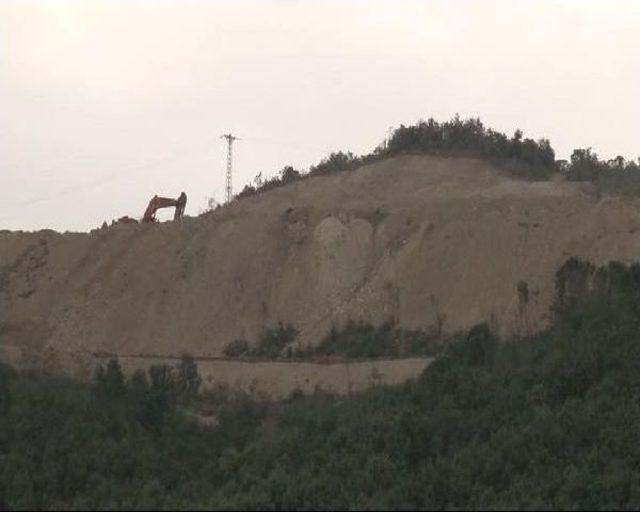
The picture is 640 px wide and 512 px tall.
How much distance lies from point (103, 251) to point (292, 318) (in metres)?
A: 8.88

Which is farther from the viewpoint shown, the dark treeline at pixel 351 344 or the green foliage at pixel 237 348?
the green foliage at pixel 237 348

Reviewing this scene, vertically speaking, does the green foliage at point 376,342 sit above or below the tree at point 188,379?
above

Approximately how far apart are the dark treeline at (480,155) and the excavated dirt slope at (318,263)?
1.04 metres

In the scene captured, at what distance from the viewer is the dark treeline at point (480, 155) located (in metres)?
47.0

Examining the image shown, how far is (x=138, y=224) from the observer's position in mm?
48938

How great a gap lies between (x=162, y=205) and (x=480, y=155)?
36.1ft

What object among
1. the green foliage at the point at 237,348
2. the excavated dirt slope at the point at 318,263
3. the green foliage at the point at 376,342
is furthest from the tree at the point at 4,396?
the green foliage at the point at 376,342

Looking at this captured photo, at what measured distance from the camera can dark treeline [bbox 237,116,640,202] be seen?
4703 centimetres

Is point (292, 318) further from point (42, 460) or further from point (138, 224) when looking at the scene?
point (42, 460)

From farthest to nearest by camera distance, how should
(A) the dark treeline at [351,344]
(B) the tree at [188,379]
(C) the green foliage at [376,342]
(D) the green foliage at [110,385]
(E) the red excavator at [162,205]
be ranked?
(E) the red excavator at [162,205], (A) the dark treeline at [351,344], (C) the green foliage at [376,342], (B) the tree at [188,379], (D) the green foliage at [110,385]

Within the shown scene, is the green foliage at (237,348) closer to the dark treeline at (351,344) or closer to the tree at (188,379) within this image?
the dark treeline at (351,344)

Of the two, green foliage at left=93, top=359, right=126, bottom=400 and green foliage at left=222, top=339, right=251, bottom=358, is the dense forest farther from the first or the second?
green foliage at left=222, top=339, right=251, bottom=358

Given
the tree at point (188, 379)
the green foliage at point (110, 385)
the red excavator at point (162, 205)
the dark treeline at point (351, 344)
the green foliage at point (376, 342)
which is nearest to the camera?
the green foliage at point (110, 385)

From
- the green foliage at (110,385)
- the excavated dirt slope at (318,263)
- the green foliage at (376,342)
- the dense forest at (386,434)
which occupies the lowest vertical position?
the dense forest at (386,434)
